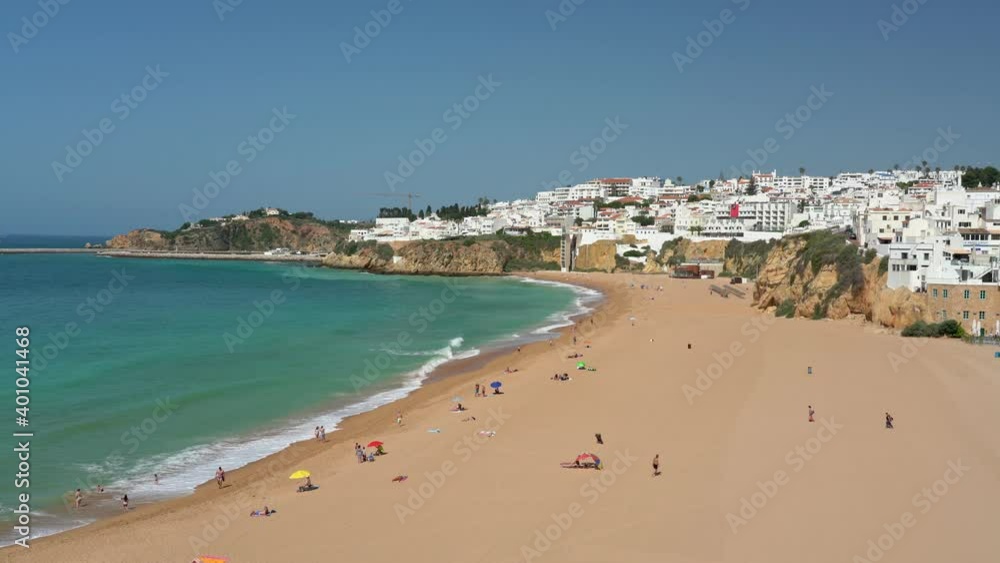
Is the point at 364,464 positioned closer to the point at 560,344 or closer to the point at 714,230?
the point at 560,344

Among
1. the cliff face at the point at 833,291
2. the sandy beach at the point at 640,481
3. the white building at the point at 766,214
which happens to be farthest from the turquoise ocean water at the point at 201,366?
the white building at the point at 766,214

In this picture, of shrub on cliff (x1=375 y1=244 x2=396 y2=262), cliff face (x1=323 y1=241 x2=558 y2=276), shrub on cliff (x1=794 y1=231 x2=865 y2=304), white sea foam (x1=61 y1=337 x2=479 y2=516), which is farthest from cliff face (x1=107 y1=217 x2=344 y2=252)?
white sea foam (x1=61 y1=337 x2=479 y2=516)

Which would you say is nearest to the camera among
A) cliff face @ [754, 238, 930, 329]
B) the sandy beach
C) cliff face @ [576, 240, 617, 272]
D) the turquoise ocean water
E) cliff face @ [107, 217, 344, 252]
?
the sandy beach

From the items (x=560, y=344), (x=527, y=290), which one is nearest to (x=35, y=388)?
(x=560, y=344)

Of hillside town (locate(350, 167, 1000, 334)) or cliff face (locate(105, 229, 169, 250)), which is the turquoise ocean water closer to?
hillside town (locate(350, 167, 1000, 334))

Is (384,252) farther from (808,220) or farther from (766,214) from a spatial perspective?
(808,220)

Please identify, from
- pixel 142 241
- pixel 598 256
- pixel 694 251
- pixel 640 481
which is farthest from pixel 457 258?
pixel 142 241
